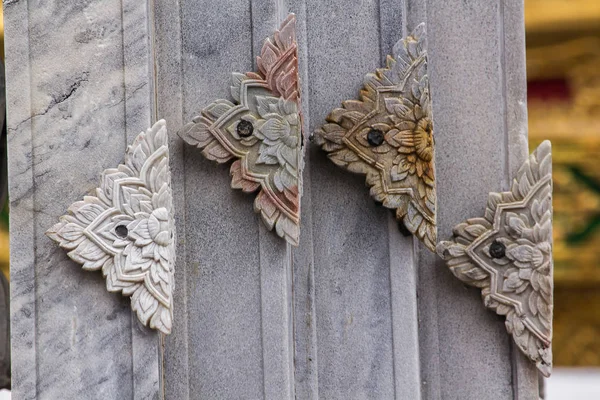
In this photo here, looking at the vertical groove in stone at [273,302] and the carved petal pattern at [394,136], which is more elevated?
the carved petal pattern at [394,136]

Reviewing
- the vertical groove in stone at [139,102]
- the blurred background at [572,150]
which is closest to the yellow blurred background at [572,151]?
the blurred background at [572,150]

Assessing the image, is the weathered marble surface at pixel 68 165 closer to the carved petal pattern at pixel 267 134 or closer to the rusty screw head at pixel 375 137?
the carved petal pattern at pixel 267 134

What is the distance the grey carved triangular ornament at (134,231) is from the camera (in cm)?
237

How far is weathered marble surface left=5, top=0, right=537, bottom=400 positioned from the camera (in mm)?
2393

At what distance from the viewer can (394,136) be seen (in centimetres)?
266

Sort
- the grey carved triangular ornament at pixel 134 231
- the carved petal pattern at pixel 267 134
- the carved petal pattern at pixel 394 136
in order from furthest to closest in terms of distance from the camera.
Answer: the carved petal pattern at pixel 394 136 → the carved petal pattern at pixel 267 134 → the grey carved triangular ornament at pixel 134 231

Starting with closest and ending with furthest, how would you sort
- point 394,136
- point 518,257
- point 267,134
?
1. point 267,134
2. point 394,136
3. point 518,257

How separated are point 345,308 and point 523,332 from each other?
51 centimetres

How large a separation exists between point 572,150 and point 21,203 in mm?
3634

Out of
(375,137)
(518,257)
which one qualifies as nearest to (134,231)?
(375,137)

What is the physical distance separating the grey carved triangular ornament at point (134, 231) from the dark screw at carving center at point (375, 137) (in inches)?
22.0

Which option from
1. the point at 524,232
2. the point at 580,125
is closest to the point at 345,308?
the point at 524,232

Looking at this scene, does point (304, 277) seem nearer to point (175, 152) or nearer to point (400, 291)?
point (400, 291)

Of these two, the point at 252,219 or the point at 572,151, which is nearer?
the point at 252,219
